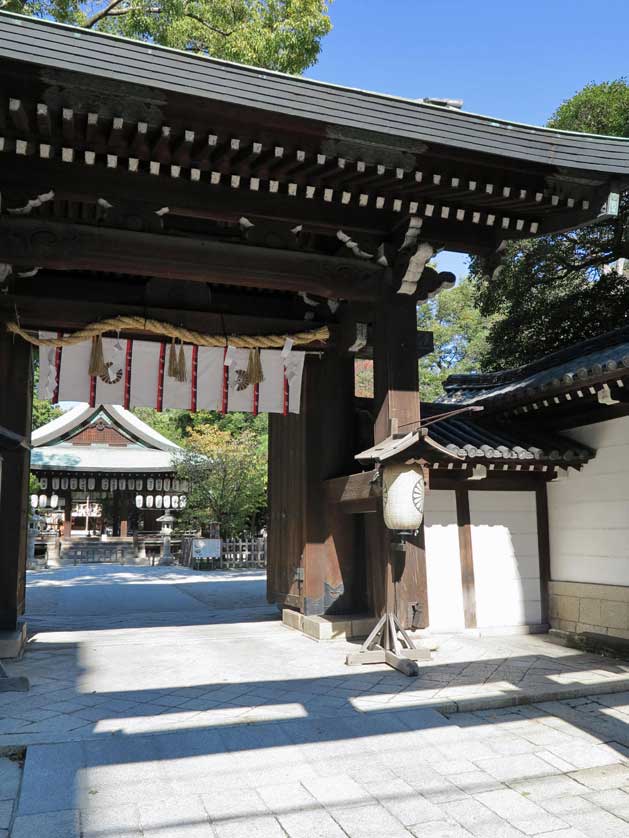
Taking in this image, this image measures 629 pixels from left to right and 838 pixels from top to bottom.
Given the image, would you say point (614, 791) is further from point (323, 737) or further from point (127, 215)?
point (127, 215)

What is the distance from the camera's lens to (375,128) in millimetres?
5449

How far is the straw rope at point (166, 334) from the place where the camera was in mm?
7129

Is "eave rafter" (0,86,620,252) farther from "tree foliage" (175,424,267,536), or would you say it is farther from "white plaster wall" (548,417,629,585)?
"tree foliage" (175,424,267,536)

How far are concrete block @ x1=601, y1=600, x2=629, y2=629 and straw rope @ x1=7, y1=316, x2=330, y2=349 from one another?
15.0 ft

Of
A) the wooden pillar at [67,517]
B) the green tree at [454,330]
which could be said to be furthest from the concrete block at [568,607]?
the green tree at [454,330]

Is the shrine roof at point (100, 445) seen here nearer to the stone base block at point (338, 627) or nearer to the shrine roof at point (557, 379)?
the shrine roof at point (557, 379)

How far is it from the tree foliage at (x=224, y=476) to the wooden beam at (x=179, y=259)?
1501 centimetres

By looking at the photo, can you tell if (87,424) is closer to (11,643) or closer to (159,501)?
(159,501)

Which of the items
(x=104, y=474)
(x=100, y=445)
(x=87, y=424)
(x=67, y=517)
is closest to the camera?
A: (x=104, y=474)

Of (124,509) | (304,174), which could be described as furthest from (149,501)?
(304,174)

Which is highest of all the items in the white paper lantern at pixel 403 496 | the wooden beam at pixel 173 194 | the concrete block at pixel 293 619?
the wooden beam at pixel 173 194

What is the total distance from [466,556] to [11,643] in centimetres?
516

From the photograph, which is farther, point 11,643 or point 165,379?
point 165,379

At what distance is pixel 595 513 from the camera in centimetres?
768
